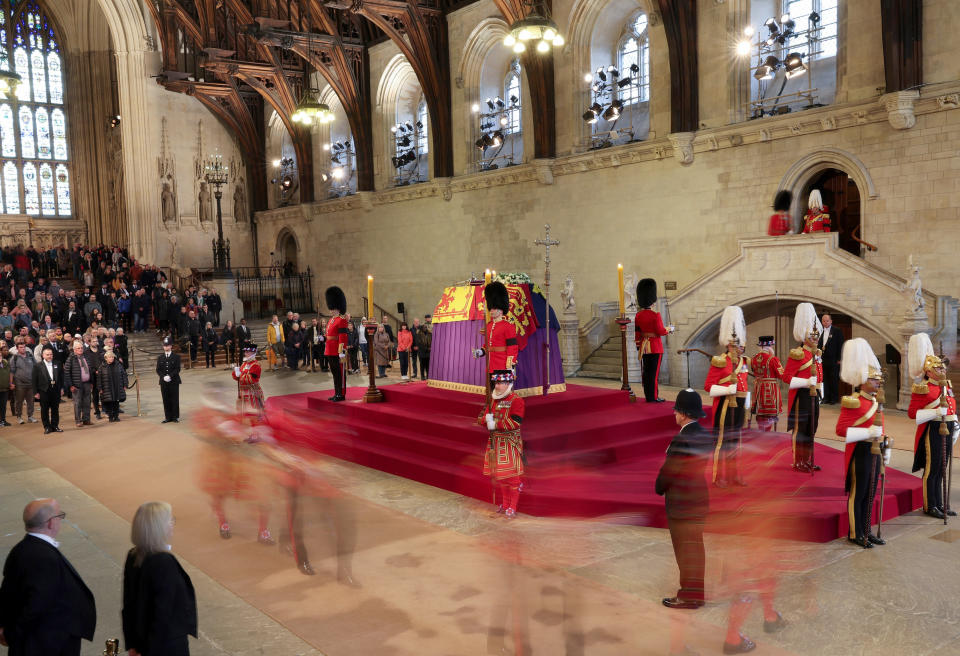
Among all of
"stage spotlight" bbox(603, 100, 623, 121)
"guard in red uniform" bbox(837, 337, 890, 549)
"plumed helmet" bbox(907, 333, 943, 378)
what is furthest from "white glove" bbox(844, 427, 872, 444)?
"stage spotlight" bbox(603, 100, 623, 121)

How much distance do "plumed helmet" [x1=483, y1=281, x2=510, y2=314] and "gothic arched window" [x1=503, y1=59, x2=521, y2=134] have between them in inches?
533

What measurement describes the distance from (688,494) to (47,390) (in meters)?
10.8

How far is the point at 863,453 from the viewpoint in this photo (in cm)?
594

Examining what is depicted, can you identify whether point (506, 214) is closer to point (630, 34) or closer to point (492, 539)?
point (630, 34)

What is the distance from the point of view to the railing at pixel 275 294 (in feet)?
92.0

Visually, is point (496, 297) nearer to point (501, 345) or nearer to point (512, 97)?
point (501, 345)

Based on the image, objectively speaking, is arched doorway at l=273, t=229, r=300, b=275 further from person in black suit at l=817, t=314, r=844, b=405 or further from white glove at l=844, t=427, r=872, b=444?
white glove at l=844, t=427, r=872, b=444

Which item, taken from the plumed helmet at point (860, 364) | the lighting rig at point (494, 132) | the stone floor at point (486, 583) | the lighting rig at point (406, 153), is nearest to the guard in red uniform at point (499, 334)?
the stone floor at point (486, 583)

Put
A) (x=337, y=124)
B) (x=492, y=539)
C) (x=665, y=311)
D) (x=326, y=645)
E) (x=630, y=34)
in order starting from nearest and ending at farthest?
(x=326, y=645) < (x=492, y=539) < (x=665, y=311) < (x=630, y=34) < (x=337, y=124)

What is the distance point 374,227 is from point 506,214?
649 cm

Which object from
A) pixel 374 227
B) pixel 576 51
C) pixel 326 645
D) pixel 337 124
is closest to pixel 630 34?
pixel 576 51

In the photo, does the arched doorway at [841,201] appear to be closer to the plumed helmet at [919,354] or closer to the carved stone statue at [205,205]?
the plumed helmet at [919,354]

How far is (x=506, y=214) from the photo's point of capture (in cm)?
2042

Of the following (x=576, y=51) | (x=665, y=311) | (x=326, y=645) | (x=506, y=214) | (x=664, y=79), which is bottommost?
(x=326, y=645)
